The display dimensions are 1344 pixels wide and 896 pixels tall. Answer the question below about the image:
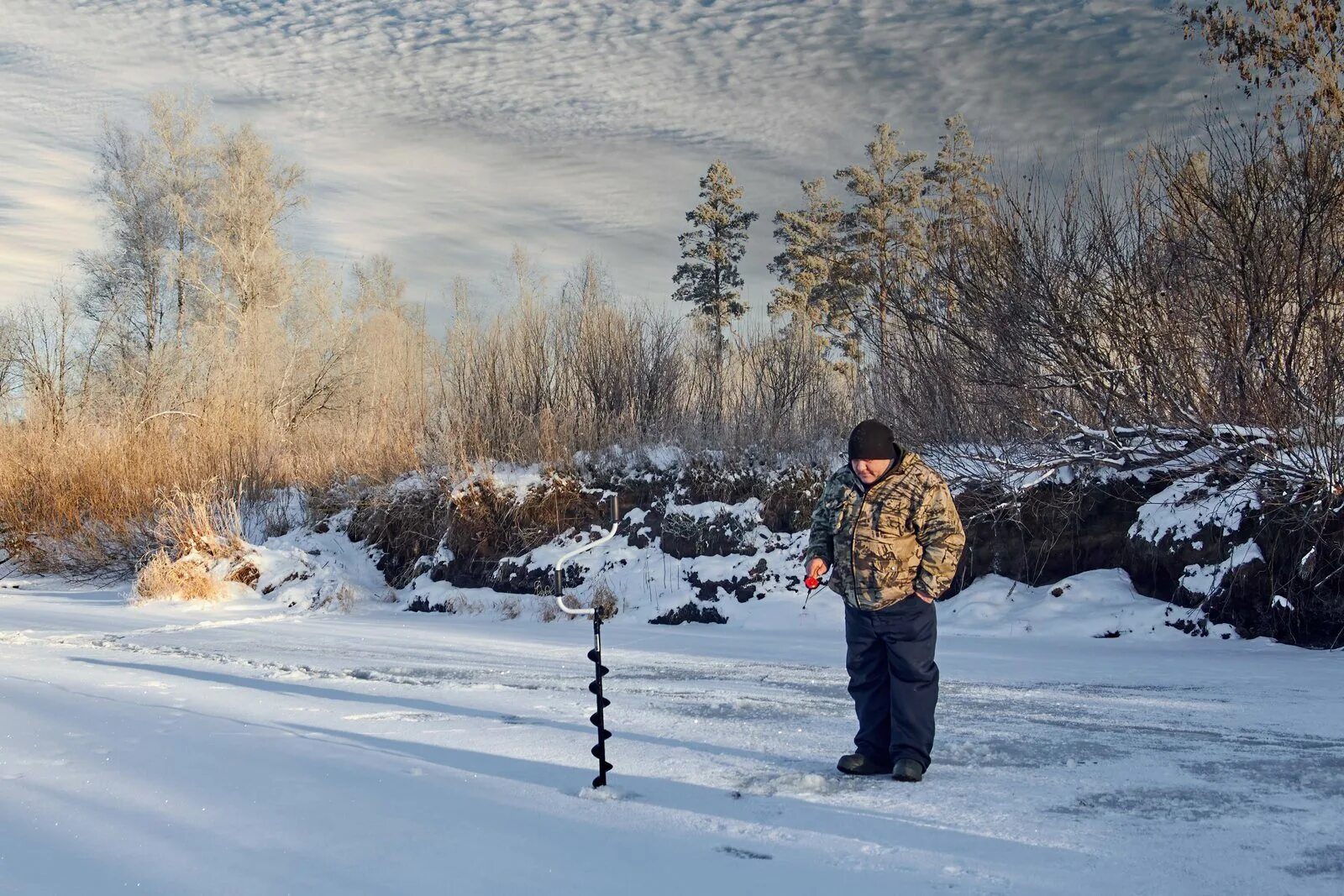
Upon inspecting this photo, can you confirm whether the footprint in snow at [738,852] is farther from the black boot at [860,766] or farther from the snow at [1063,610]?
the snow at [1063,610]

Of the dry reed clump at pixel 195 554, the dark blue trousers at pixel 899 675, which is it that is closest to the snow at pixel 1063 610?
the dark blue trousers at pixel 899 675

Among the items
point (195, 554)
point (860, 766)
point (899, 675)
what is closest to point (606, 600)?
point (195, 554)

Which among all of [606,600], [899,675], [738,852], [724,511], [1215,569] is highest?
[724,511]

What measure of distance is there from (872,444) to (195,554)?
547 inches

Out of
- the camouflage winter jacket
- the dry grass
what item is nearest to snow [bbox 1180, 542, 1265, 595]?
the camouflage winter jacket

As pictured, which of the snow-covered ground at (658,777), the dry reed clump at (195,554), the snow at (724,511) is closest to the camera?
the snow-covered ground at (658,777)

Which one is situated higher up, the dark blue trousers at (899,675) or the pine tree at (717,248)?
the pine tree at (717,248)

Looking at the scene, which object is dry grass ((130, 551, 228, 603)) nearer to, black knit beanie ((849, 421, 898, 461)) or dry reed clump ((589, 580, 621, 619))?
dry reed clump ((589, 580, 621, 619))

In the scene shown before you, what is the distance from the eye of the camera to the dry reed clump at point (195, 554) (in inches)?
619

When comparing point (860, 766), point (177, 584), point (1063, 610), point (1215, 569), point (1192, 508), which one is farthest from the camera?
point (177, 584)

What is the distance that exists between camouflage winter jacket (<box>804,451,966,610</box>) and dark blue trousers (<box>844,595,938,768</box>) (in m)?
0.11

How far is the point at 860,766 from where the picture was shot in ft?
18.7

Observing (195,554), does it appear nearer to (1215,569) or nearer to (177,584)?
(177,584)

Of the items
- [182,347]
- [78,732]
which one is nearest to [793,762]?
[78,732]
